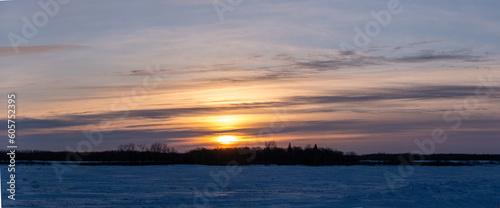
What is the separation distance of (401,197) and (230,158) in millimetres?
43104

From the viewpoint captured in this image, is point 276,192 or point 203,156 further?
point 203,156

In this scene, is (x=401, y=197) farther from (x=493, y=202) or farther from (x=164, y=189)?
(x=164, y=189)

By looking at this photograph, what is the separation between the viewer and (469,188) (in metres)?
20.1

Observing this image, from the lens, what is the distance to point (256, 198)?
55.9 feet

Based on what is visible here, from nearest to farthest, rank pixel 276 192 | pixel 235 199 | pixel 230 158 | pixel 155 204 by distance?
1. pixel 155 204
2. pixel 235 199
3. pixel 276 192
4. pixel 230 158

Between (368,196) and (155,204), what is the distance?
651 cm

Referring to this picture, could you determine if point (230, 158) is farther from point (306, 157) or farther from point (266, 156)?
point (306, 157)

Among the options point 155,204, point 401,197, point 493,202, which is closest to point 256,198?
point 155,204

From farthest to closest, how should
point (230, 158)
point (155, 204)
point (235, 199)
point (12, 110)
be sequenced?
1. point (230, 158)
2. point (235, 199)
3. point (155, 204)
4. point (12, 110)

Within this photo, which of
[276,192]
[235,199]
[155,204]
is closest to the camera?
[155,204]

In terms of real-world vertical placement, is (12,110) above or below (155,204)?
above

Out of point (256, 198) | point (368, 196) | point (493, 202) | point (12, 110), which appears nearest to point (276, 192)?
point (256, 198)

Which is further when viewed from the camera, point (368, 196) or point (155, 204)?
point (368, 196)

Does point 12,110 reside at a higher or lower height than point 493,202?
higher
